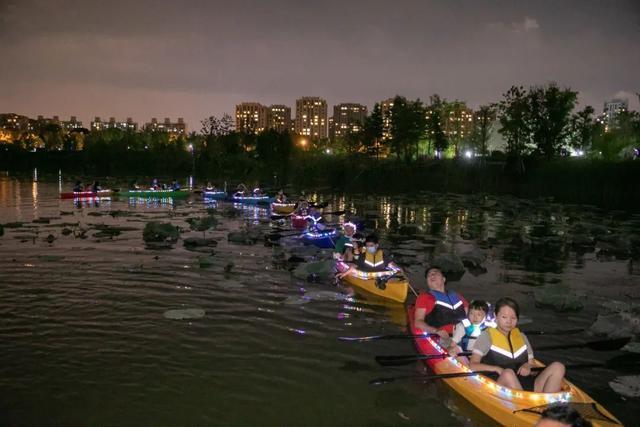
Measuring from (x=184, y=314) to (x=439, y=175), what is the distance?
5258 cm

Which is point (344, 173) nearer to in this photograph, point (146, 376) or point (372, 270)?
point (372, 270)

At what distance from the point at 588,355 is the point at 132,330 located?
30.2ft

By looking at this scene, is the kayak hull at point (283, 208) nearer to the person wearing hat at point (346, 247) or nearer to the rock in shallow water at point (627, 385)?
the person wearing hat at point (346, 247)

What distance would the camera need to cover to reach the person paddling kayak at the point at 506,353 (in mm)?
7384

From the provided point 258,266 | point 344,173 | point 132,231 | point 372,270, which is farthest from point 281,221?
point 344,173

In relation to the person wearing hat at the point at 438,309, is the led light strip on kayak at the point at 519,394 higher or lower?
lower

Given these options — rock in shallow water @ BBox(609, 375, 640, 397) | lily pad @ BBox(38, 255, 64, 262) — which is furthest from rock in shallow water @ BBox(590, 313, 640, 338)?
lily pad @ BBox(38, 255, 64, 262)

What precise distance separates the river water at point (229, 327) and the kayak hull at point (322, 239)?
0.91 meters

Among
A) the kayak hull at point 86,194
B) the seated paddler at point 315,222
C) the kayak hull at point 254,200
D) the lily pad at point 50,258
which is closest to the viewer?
the lily pad at point 50,258

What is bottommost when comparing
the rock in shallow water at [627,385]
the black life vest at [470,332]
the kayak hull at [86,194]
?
the rock in shallow water at [627,385]

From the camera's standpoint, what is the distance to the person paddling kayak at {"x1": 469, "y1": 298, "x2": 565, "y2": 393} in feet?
24.2

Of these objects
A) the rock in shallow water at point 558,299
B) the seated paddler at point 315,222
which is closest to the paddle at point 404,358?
the rock in shallow water at point 558,299

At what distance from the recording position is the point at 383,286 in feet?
44.4

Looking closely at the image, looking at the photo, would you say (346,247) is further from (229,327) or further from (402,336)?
(402,336)
